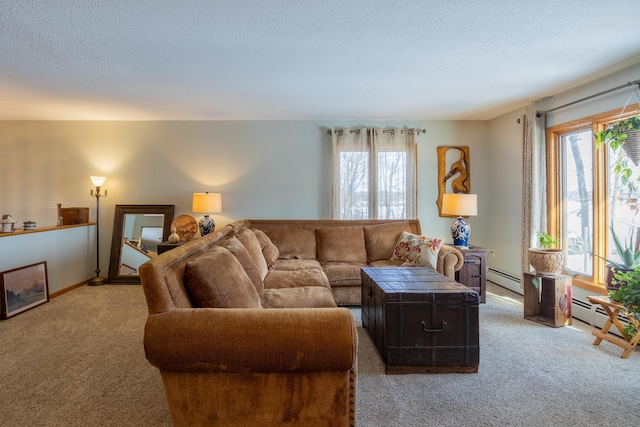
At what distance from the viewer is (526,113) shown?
3.73 m

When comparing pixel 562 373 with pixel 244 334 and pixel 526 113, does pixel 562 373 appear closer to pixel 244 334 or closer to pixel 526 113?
pixel 244 334

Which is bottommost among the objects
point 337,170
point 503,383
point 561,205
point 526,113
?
point 503,383

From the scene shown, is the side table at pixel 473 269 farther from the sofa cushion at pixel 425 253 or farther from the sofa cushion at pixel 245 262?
the sofa cushion at pixel 245 262

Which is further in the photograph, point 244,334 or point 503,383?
point 503,383

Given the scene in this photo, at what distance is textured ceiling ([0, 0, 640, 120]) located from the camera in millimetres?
1948

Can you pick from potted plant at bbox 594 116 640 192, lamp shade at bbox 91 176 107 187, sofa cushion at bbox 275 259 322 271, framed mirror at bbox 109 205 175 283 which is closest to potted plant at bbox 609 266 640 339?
potted plant at bbox 594 116 640 192

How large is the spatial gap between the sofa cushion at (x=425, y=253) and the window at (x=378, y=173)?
1107 millimetres

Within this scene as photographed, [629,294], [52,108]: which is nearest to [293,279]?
[629,294]

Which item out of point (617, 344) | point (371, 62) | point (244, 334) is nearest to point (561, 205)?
point (617, 344)

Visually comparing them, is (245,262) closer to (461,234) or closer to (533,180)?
(461,234)

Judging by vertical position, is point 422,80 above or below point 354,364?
above

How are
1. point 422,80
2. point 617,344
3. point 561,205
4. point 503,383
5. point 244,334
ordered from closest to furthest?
point 244,334 < point 503,383 < point 617,344 < point 422,80 < point 561,205

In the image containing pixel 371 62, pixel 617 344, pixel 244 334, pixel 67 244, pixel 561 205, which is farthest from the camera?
pixel 67 244

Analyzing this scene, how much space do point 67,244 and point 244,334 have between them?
13.7ft
